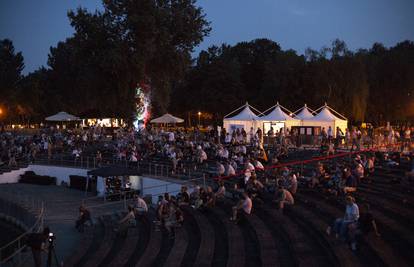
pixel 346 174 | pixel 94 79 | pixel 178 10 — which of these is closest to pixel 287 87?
pixel 178 10

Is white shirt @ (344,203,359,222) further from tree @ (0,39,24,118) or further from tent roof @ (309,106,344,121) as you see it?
tree @ (0,39,24,118)

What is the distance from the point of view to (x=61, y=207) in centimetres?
2509

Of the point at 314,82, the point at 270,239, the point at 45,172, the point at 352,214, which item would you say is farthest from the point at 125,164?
the point at 314,82

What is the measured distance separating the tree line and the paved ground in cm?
1343

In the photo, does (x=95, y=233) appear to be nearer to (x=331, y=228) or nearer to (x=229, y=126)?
(x=331, y=228)

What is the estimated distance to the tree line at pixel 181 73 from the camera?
137 ft

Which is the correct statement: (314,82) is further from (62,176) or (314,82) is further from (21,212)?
(21,212)

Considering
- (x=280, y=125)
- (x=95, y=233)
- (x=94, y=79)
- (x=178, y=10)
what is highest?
(x=178, y=10)

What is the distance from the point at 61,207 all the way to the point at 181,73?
23073 mm

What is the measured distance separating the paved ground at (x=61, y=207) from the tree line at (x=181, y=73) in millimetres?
13432

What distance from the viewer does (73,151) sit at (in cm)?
3488

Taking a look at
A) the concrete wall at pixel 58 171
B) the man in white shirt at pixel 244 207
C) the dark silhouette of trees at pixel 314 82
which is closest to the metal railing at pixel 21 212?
the concrete wall at pixel 58 171

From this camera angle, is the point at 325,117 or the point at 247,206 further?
the point at 325,117

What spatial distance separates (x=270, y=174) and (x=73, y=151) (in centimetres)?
1822
